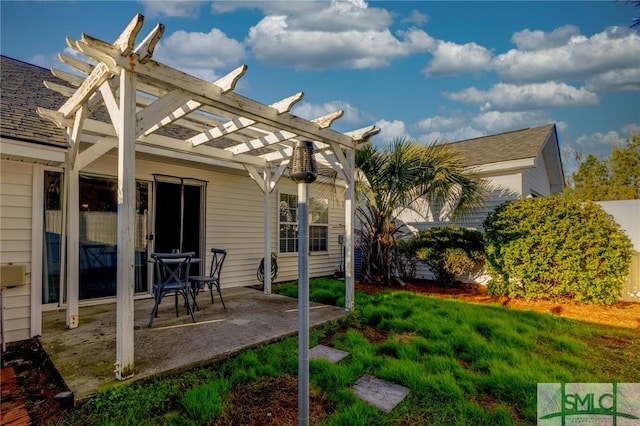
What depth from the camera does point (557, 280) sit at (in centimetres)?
532

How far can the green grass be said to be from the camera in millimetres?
2074

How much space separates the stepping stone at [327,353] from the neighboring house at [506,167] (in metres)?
5.18

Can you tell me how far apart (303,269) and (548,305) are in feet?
18.6

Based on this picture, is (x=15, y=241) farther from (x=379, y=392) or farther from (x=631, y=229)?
(x=631, y=229)

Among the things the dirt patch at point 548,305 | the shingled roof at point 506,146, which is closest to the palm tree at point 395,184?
the dirt patch at point 548,305

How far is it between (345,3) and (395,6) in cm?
112

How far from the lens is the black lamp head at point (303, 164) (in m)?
1.75

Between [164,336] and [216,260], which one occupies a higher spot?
[216,260]

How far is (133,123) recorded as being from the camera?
2.44 m

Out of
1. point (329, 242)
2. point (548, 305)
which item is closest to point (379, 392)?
point (548, 305)

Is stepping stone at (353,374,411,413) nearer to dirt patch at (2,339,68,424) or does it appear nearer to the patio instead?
the patio

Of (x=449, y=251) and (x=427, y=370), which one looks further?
(x=449, y=251)

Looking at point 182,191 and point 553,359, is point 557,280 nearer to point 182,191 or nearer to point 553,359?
point 553,359

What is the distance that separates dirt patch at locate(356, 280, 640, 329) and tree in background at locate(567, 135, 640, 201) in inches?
517
